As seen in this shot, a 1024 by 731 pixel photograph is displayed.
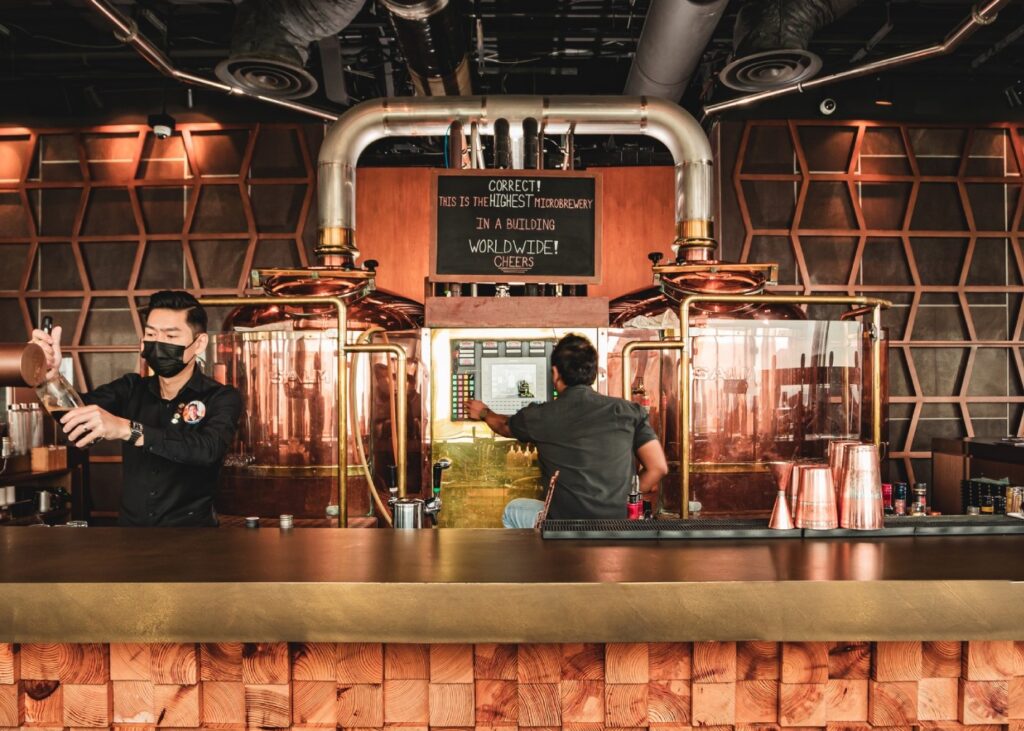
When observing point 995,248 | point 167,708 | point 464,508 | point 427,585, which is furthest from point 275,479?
point 995,248

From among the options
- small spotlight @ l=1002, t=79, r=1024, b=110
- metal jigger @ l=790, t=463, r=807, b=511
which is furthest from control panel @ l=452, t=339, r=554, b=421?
small spotlight @ l=1002, t=79, r=1024, b=110

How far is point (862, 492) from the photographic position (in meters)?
1.95

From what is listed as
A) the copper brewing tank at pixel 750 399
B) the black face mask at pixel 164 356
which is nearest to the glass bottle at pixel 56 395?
the black face mask at pixel 164 356

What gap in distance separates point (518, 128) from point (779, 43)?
6.16 ft

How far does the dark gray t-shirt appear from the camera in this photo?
275 centimetres

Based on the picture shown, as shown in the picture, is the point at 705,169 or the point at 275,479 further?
the point at 275,479

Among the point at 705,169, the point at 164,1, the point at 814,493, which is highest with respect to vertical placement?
the point at 164,1

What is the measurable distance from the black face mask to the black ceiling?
432 cm

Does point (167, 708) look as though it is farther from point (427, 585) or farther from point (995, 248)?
point (995, 248)

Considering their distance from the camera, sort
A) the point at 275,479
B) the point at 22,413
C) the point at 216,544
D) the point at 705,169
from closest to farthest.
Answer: the point at 216,544 → the point at 705,169 → the point at 275,479 → the point at 22,413

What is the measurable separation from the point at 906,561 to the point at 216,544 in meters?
1.75

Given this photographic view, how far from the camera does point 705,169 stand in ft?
14.3

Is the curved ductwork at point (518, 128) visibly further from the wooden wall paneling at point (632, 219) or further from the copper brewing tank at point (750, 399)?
the wooden wall paneling at point (632, 219)

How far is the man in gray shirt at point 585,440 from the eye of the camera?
276 cm
